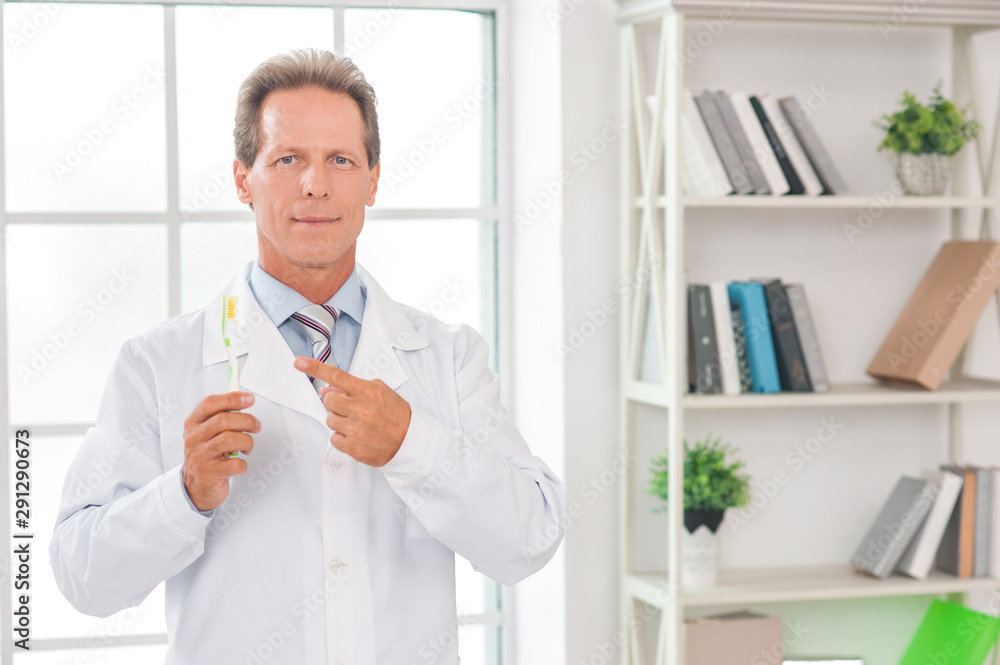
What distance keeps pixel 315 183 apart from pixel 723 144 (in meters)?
1.16

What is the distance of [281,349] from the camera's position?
4.06 ft

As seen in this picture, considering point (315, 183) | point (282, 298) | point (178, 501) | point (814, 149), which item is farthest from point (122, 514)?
point (814, 149)

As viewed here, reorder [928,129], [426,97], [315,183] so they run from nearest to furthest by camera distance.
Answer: [315,183]
[928,129]
[426,97]

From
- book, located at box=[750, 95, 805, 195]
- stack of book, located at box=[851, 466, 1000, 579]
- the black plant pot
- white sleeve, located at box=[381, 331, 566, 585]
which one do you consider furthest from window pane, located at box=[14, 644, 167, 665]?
book, located at box=[750, 95, 805, 195]

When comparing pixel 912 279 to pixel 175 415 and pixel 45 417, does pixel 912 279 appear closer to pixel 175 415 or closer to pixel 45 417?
pixel 175 415

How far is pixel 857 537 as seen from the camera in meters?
2.40

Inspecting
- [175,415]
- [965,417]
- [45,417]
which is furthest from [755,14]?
[45,417]

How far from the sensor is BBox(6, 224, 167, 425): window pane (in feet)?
7.32

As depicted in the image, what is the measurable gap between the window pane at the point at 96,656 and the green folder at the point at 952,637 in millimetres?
1869

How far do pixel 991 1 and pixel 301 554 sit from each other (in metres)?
1.97

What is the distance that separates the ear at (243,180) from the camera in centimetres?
127

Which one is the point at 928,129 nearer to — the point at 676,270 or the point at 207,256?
the point at 676,270

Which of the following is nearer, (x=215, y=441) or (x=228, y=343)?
(x=215, y=441)

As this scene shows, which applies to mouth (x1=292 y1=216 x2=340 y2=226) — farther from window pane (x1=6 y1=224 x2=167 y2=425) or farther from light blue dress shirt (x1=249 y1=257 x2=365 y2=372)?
window pane (x1=6 y1=224 x2=167 y2=425)
